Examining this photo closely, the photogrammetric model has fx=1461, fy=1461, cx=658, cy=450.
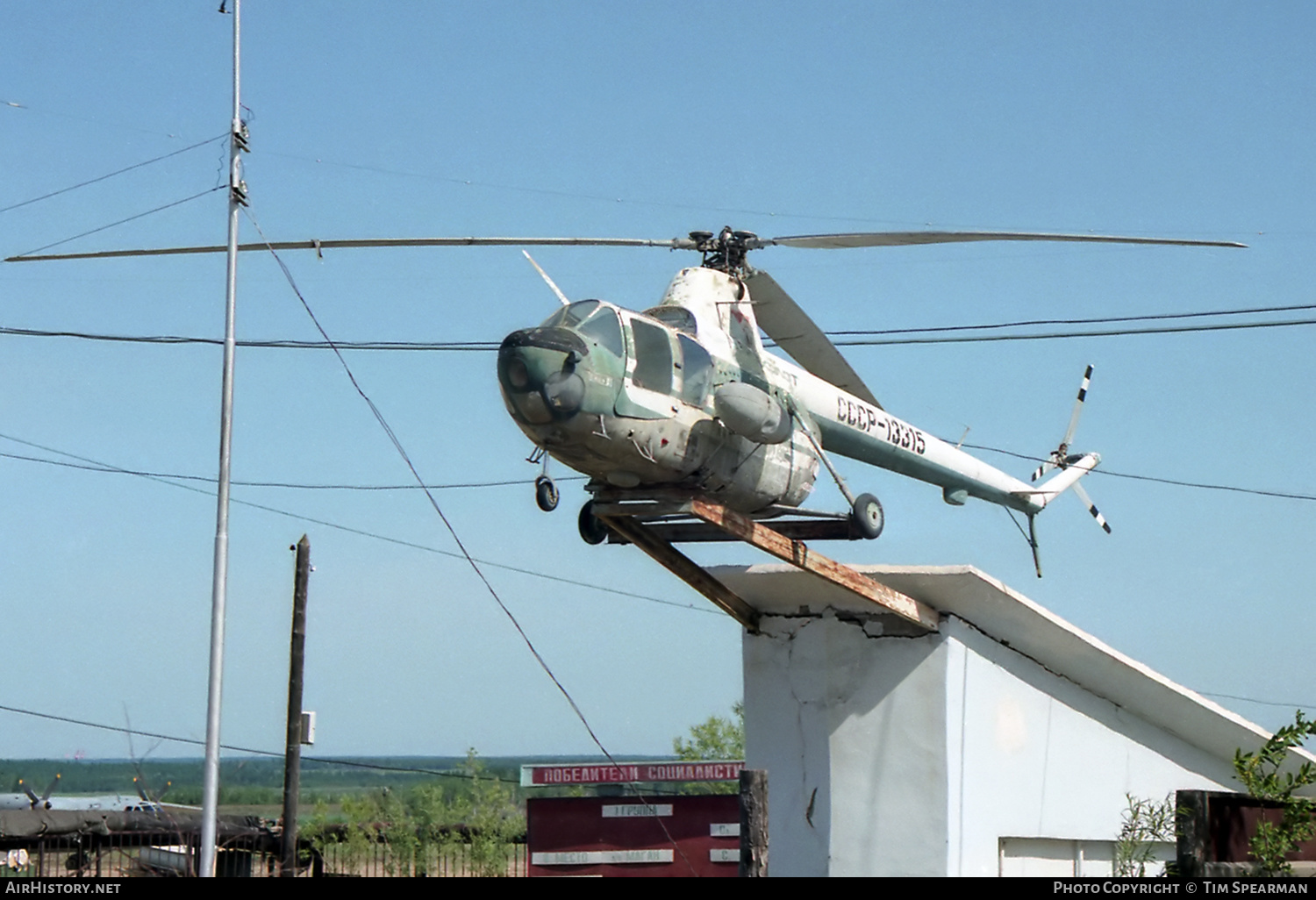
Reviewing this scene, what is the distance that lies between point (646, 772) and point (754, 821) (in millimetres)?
20310

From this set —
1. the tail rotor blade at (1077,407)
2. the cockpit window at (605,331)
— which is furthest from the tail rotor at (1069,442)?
the cockpit window at (605,331)

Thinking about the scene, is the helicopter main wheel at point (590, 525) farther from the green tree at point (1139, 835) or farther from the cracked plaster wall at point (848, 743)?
the green tree at point (1139, 835)

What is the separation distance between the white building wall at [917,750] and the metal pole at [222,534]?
6282 mm

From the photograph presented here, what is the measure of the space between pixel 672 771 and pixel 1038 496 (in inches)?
588

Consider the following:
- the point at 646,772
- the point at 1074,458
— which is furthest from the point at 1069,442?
the point at 646,772

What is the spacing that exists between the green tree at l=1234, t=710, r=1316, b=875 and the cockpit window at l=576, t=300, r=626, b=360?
21.5 ft

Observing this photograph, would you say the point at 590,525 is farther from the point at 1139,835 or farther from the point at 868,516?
the point at 1139,835

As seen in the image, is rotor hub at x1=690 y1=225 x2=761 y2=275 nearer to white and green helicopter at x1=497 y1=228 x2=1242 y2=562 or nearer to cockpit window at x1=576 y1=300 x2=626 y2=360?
white and green helicopter at x1=497 y1=228 x2=1242 y2=562

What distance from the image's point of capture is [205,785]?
16.1m

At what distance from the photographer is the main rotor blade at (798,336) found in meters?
17.4

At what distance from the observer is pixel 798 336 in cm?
1797

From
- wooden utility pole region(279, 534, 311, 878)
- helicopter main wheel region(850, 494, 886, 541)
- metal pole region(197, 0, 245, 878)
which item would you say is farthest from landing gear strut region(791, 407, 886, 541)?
wooden utility pole region(279, 534, 311, 878)

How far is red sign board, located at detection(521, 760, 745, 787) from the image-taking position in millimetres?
33000
